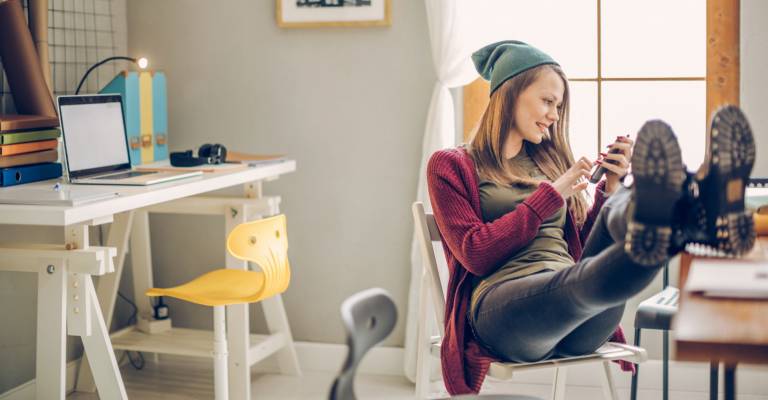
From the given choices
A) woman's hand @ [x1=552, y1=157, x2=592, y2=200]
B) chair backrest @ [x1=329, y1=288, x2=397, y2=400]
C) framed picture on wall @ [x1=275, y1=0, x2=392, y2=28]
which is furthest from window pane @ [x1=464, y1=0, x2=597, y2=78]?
chair backrest @ [x1=329, y1=288, x2=397, y2=400]

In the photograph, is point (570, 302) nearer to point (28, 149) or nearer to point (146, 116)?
point (28, 149)

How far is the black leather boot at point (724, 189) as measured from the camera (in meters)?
1.47

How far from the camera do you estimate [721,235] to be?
1520mm

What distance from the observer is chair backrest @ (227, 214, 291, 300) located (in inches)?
101

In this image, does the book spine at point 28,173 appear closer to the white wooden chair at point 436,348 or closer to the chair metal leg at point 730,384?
the white wooden chair at point 436,348

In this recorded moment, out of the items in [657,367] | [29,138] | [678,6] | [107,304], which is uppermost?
[678,6]

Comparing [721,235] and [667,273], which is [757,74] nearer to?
[667,273]

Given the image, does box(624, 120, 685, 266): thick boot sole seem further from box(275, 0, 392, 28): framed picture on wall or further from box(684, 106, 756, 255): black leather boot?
box(275, 0, 392, 28): framed picture on wall

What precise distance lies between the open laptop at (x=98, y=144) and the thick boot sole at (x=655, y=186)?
1.47 meters

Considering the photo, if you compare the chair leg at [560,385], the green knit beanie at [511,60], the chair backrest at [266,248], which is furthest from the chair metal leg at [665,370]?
the chair backrest at [266,248]

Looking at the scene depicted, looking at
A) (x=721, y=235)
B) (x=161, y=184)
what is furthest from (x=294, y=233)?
(x=721, y=235)

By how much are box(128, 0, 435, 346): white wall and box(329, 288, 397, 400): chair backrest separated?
73.4 inches

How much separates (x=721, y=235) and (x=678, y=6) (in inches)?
67.4

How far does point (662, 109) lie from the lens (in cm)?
309
